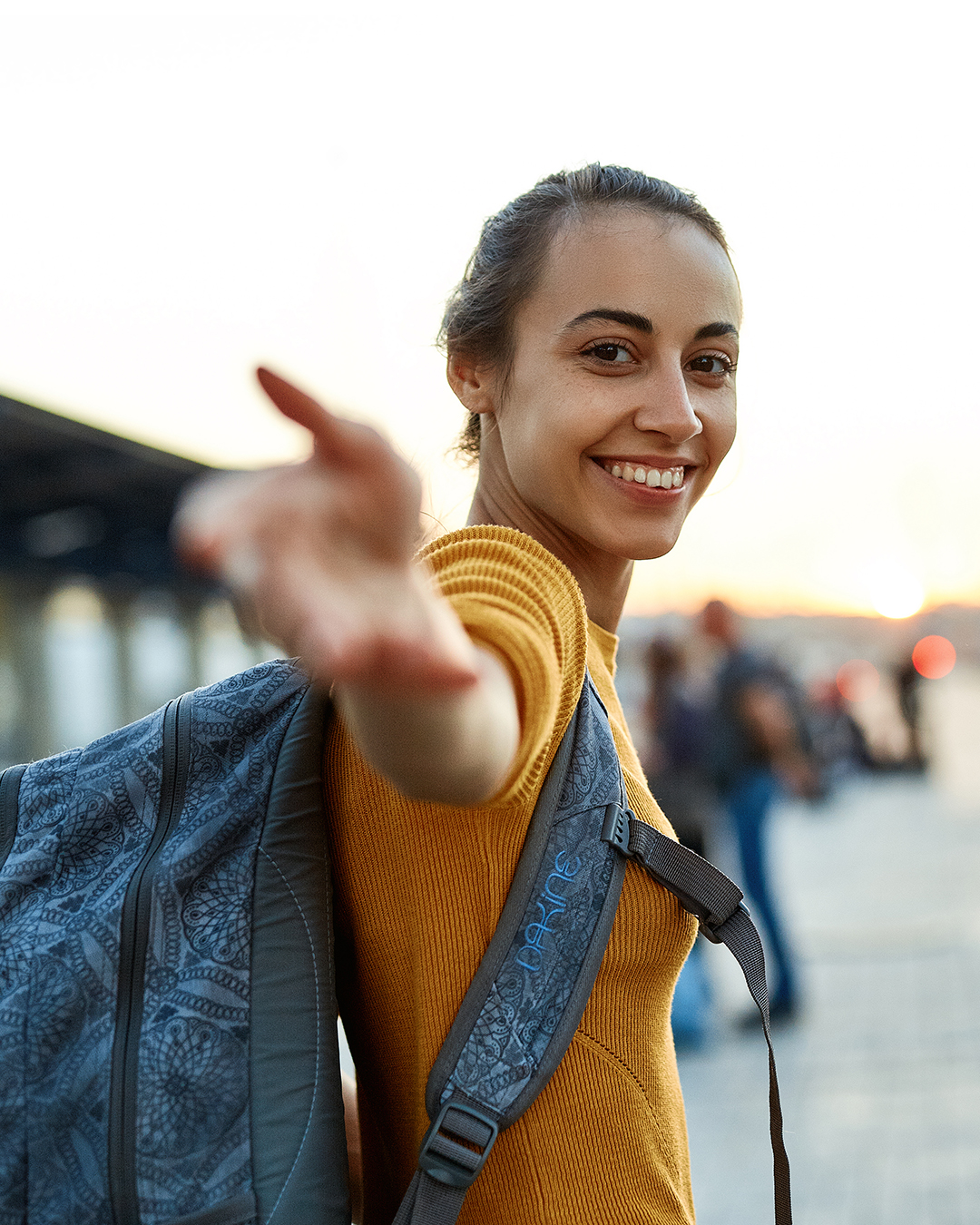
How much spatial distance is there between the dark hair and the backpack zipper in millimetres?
706

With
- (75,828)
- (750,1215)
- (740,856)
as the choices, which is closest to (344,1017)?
(75,828)

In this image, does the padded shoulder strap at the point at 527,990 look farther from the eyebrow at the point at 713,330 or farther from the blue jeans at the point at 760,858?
the blue jeans at the point at 760,858

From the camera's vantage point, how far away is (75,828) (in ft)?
4.13

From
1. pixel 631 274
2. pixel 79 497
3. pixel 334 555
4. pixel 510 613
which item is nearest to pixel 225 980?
pixel 510 613

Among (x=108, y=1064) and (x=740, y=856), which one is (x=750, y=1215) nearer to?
(x=740, y=856)

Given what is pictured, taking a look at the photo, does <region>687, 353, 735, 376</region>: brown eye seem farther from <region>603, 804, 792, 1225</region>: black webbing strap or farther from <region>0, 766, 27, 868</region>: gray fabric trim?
<region>0, 766, 27, 868</region>: gray fabric trim

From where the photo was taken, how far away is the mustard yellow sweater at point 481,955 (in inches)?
46.5

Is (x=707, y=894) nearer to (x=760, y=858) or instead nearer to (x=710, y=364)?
(x=710, y=364)

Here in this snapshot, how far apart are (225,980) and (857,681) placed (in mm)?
31359

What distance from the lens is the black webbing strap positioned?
4.11ft

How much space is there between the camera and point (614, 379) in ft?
4.92

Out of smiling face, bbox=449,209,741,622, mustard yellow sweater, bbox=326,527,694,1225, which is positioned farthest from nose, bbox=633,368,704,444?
mustard yellow sweater, bbox=326,527,694,1225

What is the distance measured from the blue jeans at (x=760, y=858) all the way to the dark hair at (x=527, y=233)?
5.17m

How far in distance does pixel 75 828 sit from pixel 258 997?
0.28 metres
